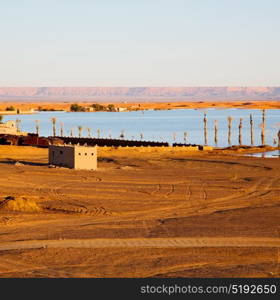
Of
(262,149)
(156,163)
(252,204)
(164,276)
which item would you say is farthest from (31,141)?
(164,276)

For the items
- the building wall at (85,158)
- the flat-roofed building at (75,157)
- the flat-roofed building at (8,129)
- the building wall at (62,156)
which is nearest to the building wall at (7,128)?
the flat-roofed building at (8,129)

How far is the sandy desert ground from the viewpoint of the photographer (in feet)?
60.4

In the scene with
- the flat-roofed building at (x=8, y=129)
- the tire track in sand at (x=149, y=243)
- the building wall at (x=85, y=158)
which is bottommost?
the tire track in sand at (x=149, y=243)

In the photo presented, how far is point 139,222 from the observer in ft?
83.8

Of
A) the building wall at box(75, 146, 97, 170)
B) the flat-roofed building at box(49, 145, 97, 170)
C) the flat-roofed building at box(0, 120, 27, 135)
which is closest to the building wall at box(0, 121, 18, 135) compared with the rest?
Answer: the flat-roofed building at box(0, 120, 27, 135)

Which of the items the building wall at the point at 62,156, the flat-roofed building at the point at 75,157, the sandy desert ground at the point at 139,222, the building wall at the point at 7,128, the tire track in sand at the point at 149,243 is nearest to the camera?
the sandy desert ground at the point at 139,222

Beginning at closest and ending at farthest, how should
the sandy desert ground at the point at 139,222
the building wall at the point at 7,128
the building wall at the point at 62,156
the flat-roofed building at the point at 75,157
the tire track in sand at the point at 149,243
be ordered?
1. the sandy desert ground at the point at 139,222
2. the tire track in sand at the point at 149,243
3. the flat-roofed building at the point at 75,157
4. the building wall at the point at 62,156
5. the building wall at the point at 7,128

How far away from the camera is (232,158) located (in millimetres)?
56812

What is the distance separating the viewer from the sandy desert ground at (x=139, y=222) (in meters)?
18.4

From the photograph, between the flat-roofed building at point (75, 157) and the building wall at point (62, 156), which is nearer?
the flat-roofed building at point (75, 157)

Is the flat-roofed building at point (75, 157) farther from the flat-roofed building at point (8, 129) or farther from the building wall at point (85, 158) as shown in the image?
the flat-roofed building at point (8, 129)

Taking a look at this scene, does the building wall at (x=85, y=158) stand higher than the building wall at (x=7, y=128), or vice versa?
the building wall at (x=7, y=128)

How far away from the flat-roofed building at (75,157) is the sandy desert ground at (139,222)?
1.15 metres
